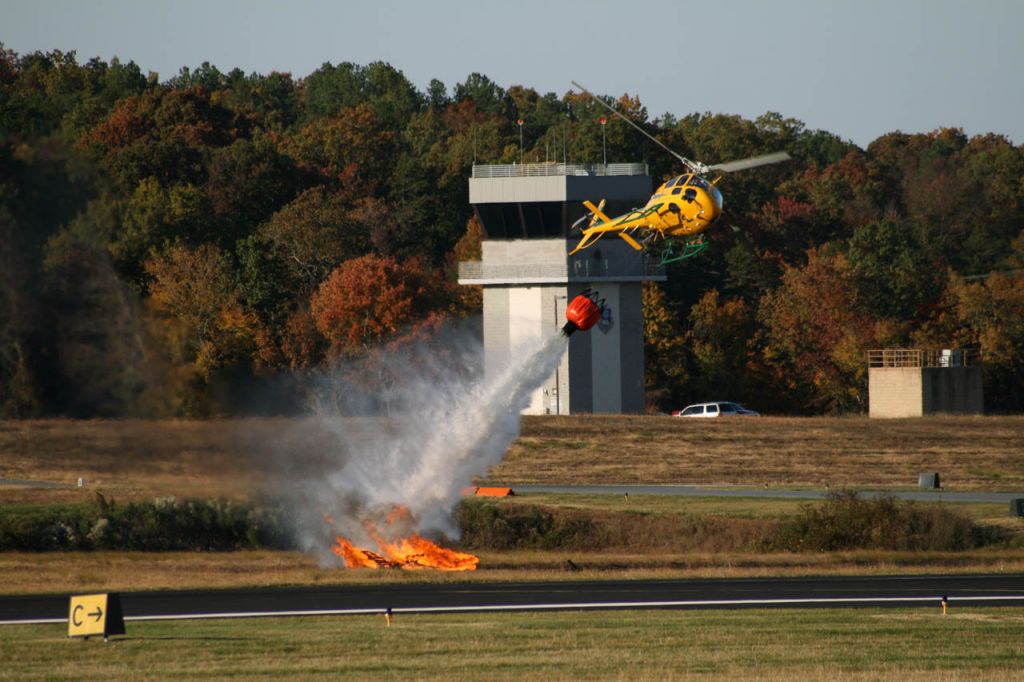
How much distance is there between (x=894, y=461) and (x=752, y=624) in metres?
46.2

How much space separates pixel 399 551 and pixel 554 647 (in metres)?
17.7

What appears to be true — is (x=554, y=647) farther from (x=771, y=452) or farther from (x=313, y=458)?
(x=771, y=452)

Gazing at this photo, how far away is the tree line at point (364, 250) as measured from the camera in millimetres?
44656

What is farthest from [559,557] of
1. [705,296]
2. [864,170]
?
[864,170]

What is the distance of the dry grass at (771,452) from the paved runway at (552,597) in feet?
95.3

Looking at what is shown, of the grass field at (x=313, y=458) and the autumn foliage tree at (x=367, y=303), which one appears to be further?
the autumn foliage tree at (x=367, y=303)

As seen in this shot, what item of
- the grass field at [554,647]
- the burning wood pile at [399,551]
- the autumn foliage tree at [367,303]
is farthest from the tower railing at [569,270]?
the grass field at [554,647]

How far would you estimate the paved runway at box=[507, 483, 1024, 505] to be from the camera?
62.8 metres

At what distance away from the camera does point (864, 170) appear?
499 ft

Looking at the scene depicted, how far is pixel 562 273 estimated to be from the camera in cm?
9538

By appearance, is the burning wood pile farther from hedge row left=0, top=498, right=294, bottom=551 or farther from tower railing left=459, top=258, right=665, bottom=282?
tower railing left=459, top=258, right=665, bottom=282

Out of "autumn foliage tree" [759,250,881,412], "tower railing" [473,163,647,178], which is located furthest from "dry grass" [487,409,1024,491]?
"autumn foliage tree" [759,250,881,412]

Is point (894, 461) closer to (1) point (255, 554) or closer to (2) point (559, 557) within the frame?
(2) point (559, 557)

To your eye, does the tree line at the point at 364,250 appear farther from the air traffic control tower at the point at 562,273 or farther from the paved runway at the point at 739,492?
the paved runway at the point at 739,492
